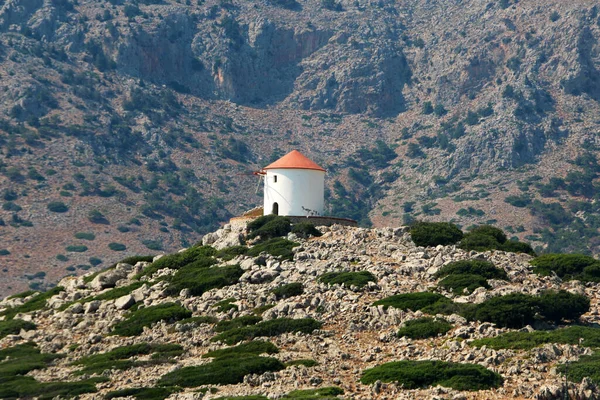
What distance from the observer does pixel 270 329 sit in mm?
47406

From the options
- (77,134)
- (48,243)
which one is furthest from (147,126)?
(48,243)

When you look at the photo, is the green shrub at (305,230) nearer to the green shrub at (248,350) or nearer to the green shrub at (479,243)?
the green shrub at (479,243)

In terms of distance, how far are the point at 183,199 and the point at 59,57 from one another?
1381 inches

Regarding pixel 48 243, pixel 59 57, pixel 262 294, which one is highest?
pixel 59 57

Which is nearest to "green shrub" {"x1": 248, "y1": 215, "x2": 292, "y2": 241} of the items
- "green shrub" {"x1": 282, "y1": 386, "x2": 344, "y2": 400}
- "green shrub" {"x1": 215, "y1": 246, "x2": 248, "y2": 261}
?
"green shrub" {"x1": 215, "y1": 246, "x2": 248, "y2": 261}

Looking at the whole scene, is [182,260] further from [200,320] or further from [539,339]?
[539,339]

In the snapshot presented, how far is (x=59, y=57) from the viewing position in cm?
18388

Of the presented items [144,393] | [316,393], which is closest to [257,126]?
[144,393]

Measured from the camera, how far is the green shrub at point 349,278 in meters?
50.8

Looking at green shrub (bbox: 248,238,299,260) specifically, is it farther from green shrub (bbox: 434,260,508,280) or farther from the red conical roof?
green shrub (bbox: 434,260,508,280)

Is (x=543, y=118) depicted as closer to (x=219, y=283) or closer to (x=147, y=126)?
(x=147, y=126)

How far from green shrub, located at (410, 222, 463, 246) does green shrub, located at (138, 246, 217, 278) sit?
33.6ft

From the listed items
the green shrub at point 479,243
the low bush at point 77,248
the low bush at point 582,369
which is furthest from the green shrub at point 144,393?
the low bush at point 77,248

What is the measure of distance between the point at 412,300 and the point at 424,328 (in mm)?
3729
